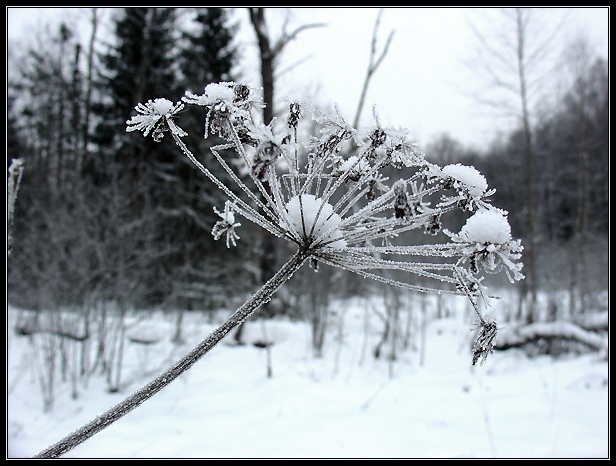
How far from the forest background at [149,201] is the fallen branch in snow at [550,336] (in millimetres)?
1895

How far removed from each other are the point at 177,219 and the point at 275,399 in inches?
396

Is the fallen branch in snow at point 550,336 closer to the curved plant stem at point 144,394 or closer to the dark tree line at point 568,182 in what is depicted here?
the dark tree line at point 568,182

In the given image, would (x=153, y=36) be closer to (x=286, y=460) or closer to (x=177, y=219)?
(x=177, y=219)

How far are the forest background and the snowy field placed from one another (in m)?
0.95

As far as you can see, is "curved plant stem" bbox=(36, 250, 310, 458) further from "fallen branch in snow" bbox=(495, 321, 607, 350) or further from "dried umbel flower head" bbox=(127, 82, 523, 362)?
"fallen branch in snow" bbox=(495, 321, 607, 350)

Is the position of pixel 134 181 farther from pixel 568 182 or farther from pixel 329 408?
pixel 568 182

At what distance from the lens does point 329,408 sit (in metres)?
6.00

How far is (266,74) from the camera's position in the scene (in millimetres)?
8977

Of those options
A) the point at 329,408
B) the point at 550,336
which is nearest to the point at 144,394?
the point at 329,408

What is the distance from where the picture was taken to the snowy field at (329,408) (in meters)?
4.72

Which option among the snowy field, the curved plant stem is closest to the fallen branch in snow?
the snowy field

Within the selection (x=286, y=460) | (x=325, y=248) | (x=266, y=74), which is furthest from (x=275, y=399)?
(x=266, y=74)

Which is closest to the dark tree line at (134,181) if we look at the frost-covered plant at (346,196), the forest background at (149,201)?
the forest background at (149,201)

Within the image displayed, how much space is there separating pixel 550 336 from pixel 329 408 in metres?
6.69
